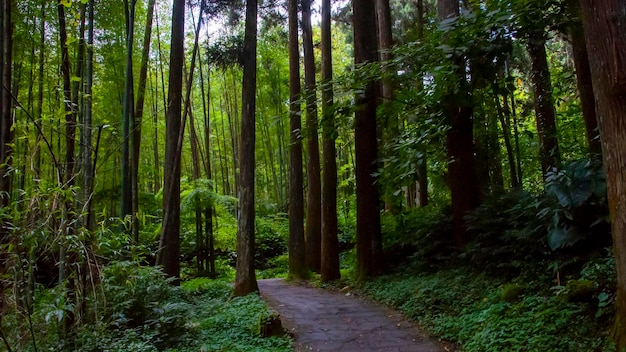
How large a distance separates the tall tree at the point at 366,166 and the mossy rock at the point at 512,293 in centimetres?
336

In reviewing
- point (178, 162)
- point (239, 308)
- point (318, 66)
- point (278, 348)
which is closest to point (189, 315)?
point (239, 308)

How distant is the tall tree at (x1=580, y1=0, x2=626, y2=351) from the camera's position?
2.91 meters

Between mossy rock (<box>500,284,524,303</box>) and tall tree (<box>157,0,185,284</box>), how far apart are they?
567cm

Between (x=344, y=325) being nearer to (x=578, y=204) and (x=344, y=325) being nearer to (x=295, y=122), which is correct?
(x=578, y=204)

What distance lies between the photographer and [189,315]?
588 cm

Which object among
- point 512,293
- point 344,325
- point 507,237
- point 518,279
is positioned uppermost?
point 507,237

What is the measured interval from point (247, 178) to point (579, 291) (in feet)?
16.3

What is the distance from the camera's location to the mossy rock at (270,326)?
5.31 m

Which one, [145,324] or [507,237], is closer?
[145,324]

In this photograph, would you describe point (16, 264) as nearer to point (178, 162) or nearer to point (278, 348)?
point (278, 348)

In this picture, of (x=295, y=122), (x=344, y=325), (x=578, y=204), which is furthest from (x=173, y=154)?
(x=578, y=204)

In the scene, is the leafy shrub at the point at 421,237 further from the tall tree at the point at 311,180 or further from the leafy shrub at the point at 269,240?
the leafy shrub at the point at 269,240

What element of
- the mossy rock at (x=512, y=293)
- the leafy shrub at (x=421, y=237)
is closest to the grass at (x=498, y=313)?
the mossy rock at (x=512, y=293)

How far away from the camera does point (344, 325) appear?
19.1ft
